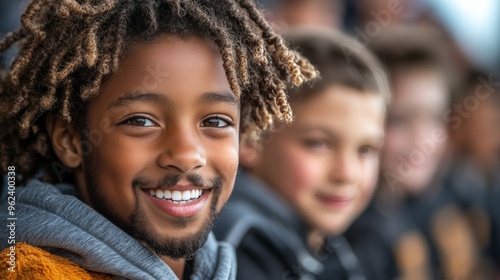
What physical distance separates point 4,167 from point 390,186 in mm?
1760

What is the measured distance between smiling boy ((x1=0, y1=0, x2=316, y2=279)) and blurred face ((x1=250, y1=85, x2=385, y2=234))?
64cm

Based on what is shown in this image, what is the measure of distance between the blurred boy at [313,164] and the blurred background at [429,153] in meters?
0.54

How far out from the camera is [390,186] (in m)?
2.97

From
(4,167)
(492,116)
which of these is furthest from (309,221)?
(492,116)

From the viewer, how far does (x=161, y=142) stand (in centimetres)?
142

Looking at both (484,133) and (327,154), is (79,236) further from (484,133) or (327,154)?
(484,133)

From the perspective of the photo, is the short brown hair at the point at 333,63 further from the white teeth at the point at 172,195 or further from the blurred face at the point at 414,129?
the white teeth at the point at 172,195

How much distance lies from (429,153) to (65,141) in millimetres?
1846

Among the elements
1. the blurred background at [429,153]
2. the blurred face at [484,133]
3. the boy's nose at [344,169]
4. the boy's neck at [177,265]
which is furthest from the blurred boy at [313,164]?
the blurred face at [484,133]

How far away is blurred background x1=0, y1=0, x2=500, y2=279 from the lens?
9.48ft

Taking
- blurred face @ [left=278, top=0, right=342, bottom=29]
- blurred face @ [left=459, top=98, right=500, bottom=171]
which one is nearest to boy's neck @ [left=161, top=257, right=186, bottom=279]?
blurred face @ [left=278, top=0, right=342, bottom=29]

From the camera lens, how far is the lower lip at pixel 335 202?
2.19m

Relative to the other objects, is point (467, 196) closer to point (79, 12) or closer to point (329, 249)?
point (329, 249)

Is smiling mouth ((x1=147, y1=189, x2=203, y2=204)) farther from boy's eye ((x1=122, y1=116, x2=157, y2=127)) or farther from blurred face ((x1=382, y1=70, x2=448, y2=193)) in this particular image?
blurred face ((x1=382, y1=70, x2=448, y2=193))
